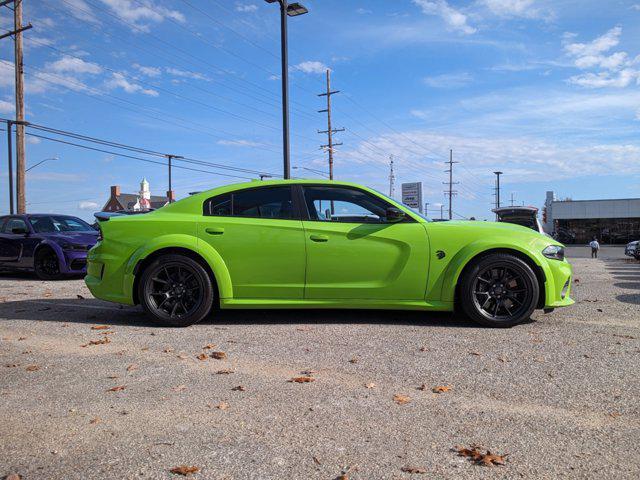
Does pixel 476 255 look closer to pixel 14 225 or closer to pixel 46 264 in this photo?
pixel 46 264

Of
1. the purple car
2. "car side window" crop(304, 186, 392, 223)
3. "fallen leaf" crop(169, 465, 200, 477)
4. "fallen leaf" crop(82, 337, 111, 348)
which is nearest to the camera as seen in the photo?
"fallen leaf" crop(169, 465, 200, 477)

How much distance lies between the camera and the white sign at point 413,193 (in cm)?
5741

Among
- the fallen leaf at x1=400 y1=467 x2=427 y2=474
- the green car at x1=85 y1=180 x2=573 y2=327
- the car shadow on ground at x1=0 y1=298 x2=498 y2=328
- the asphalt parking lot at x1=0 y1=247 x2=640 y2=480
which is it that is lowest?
the fallen leaf at x1=400 y1=467 x2=427 y2=474

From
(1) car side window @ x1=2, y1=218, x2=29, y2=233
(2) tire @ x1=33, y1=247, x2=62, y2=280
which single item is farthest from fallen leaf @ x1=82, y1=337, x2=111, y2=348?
(1) car side window @ x1=2, y1=218, x2=29, y2=233

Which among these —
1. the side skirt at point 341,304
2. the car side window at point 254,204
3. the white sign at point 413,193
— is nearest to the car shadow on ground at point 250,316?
the side skirt at point 341,304

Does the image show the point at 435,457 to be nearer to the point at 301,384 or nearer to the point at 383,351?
the point at 301,384

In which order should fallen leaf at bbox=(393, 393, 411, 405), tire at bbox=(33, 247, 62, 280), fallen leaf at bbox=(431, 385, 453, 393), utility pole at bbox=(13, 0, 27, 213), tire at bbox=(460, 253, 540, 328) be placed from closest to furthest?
fallen leaf at bbox=(393, 393, 411, 405) → fallen leaf at bbox=(431, 385, 453, 393) → tire at bbox=(460, 253, 540, 328) → tire at bbox=(33, 247, 62, 280) → utility pole at bbox=(13, 0, 27, 213)

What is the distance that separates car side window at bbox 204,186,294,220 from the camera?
5520 mm

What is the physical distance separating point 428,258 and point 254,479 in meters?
3.40

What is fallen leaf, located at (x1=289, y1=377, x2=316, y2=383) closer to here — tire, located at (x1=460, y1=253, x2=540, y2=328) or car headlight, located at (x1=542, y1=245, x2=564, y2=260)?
tire, located at (x1=460, y1=253, x2=540, y2=328)

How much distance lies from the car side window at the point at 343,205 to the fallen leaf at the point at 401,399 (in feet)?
7.95

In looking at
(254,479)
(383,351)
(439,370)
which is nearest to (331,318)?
(383,351)

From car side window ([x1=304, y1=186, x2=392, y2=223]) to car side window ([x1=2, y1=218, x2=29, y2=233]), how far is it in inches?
319

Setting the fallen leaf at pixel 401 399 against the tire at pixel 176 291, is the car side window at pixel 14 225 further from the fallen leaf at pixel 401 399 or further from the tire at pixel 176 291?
the fallen leaf at pixel 401 399
